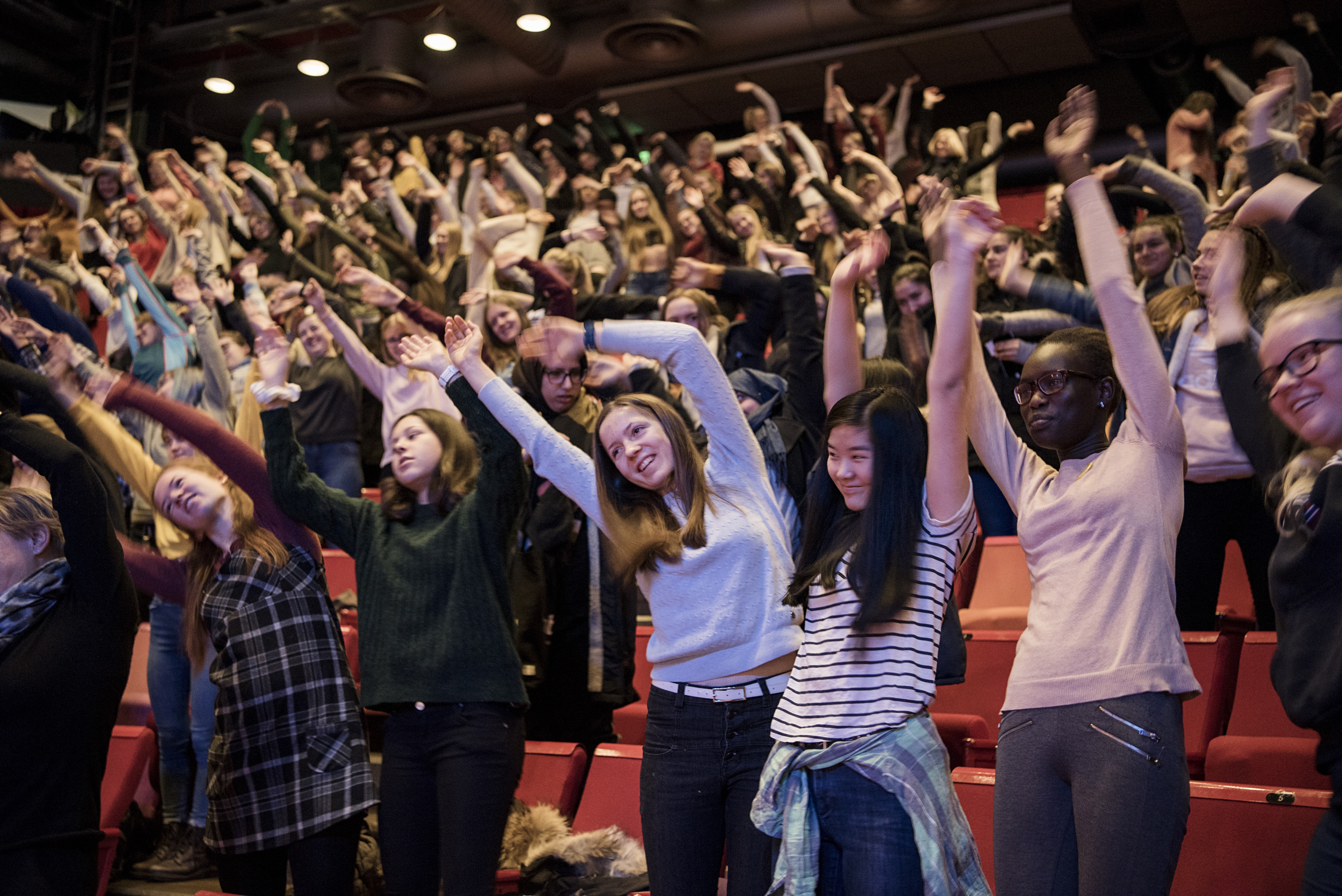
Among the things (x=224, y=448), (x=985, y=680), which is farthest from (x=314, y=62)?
(x=985, y=680)

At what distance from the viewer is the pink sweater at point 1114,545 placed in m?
1.63

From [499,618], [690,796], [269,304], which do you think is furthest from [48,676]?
[269,304]

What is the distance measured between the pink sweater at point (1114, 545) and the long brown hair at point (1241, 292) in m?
0.18

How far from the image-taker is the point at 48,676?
1.88 meters

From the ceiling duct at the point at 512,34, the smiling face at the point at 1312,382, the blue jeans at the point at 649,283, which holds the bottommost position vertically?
the smiling face at the point at 1312,382

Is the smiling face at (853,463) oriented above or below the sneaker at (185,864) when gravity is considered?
above

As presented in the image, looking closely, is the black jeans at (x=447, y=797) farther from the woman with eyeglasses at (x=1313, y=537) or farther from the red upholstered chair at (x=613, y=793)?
the woman with eyeglasses at (x=1313, y=537)

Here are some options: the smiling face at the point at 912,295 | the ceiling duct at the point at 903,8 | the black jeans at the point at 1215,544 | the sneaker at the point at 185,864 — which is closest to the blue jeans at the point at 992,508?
the smiling face at the point at 912,295

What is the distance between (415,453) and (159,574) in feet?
2.44

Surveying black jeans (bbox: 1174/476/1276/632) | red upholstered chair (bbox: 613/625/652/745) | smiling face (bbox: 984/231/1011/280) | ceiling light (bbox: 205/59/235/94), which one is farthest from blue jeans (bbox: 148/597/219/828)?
ceiling light (bbox: 205/59/235/94)

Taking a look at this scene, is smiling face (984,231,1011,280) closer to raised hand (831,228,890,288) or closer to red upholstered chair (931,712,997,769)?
red upholstered chair (931,712,997,769)

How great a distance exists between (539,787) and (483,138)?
8306 millimetres

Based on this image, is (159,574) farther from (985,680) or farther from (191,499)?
(985,680)

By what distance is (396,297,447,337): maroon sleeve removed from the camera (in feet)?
11.7
